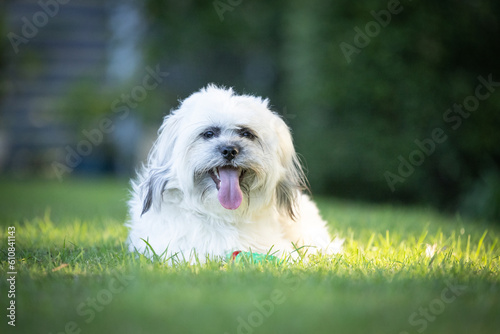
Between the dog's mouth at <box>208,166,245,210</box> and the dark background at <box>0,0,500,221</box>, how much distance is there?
2.84m

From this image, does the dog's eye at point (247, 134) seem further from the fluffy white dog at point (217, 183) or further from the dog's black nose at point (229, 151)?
the dog's black nose at point (229, 151)

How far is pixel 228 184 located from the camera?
365 centimetres

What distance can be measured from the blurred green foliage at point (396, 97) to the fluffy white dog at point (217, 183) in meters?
4.82

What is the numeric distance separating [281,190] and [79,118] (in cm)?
1217

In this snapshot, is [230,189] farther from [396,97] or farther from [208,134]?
[396,97]

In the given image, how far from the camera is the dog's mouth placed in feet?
11.8

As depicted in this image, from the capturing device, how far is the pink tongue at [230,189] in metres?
3.61

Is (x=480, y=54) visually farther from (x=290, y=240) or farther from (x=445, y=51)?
(x=290, y=240)

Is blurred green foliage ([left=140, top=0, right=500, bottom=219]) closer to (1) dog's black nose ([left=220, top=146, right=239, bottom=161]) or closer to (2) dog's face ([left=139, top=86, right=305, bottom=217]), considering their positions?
(2) dog's face ([left=139, top=86, right=305, bottom=217])

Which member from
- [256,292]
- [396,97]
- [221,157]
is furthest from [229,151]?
[396,97]

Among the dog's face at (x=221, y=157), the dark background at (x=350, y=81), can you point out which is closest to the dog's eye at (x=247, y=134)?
the dog's face at (x=221, y=157)

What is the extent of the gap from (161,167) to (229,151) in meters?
0.59

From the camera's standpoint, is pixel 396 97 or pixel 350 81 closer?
pixel 396 97

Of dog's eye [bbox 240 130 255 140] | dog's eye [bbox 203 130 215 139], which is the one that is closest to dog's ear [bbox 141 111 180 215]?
dog's eye [bbox 203 130 215 139]
